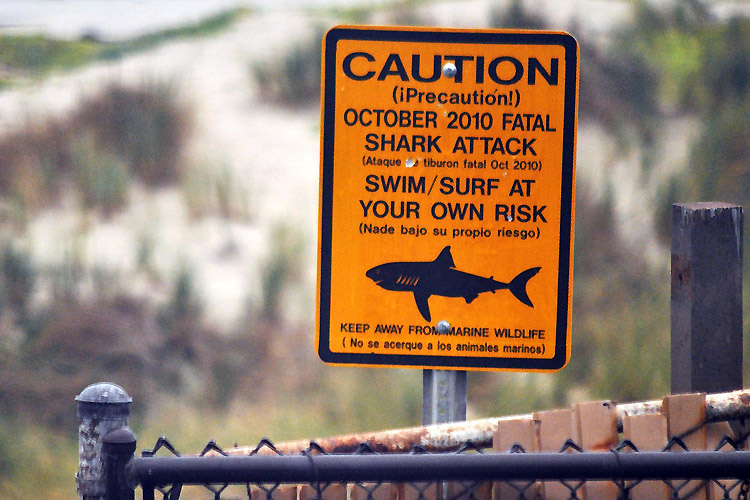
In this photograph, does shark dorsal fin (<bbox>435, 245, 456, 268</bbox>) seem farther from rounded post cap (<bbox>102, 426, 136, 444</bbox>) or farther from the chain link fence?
rounded post cap (<bbox>102, 426, 136, 444</bbox>)

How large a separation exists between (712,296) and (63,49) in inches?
377

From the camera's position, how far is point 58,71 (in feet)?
33.0

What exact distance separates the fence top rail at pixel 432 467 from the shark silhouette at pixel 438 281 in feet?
2.46

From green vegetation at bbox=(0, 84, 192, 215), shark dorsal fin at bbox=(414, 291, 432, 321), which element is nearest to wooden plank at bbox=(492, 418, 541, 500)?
shark dorsal fin at bbox=(414, 291, 432, 321)

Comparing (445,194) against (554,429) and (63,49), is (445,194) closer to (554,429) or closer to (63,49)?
(554,429)

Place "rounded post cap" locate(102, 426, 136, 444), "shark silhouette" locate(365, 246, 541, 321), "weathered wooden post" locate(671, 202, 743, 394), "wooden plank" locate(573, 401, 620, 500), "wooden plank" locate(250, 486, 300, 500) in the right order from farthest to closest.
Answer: "weathered wooden post" locate(671, 202, 743, 394) < "shark silhouette" locate(365, 246, 541, 321) < "wooden plank" locate(573, 401, 620, 500) < "wooden plank" locate(250, 486, 300, 500) < "rounded post cap" locate(102, 426, 136, 444)

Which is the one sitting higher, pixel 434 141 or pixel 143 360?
pixel 434 141

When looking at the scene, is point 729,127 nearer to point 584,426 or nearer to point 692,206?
point 692,206

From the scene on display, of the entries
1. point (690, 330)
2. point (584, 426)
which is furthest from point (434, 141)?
point (690, 330)

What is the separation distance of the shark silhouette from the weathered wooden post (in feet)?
2.07

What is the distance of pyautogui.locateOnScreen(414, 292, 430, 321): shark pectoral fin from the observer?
2.23 m

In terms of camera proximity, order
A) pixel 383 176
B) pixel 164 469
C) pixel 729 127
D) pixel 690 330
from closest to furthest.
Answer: pixel 164 469 → pixel 383 176 → pixel 690 330 → pixel 729 127

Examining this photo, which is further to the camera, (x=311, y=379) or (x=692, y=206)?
(x=311, y=379)

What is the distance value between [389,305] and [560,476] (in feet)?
2.62
